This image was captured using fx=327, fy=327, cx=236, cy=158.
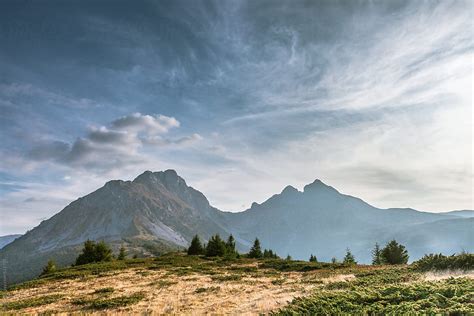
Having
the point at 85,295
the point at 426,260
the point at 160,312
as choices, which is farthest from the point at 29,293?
the point at 426,260

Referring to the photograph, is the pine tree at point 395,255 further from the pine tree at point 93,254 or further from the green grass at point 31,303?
the green grass at point 31,303

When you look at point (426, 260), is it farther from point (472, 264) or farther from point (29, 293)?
point (29, 293)

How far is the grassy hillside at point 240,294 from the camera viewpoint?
1363 centimetres

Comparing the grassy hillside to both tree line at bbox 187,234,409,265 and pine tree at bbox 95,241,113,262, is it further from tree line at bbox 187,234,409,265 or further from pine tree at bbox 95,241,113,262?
tree line at bbox 187,234,409,265

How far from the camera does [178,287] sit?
2872 cm

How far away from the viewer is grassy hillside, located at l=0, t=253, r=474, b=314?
44.7 ft

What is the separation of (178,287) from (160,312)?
10.8 m

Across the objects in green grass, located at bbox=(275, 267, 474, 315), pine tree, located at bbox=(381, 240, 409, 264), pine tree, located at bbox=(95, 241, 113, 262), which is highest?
pine tree, located at bbox=(95, 241, 113, 262)

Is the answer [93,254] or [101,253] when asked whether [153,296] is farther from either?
[93,254]

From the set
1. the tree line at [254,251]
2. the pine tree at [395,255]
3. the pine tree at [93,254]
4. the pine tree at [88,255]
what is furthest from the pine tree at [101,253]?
the pine tree at [395,255]

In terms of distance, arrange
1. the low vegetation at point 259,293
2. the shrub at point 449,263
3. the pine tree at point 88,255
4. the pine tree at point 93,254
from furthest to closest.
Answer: the pine tree at point 93,254 < the pine tree at point 88,255 < the shrub at point 449,263 < the low vegetation at point 259,293

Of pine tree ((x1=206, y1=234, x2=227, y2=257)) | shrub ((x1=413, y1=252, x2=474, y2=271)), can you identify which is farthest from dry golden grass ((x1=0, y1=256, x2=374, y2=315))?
pine tree ((x1=206, y1=234, x2=227, y2=257))

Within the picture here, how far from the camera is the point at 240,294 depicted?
23.4m

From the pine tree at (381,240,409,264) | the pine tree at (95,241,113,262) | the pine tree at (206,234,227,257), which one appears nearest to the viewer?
the pine tree at (381,240,409,264)
